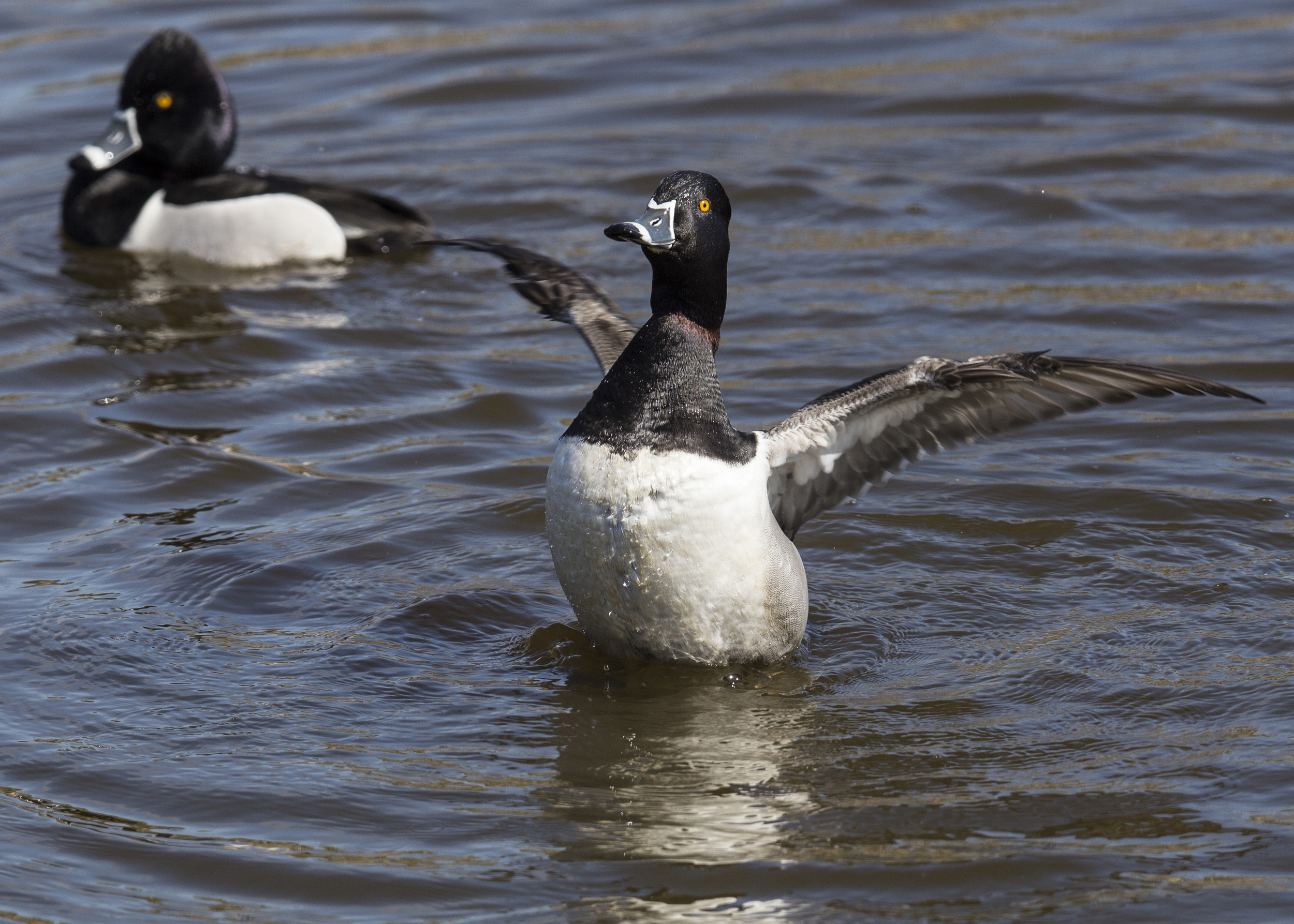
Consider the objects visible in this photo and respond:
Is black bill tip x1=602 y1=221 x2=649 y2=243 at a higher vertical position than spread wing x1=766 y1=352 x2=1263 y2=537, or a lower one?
higher

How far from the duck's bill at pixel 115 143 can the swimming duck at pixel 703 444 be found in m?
6.70

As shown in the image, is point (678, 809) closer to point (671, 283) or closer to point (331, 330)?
point (671, 283)

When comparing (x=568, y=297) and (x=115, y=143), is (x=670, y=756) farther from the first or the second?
(x=115, y=143)

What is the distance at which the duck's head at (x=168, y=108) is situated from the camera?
10.9m

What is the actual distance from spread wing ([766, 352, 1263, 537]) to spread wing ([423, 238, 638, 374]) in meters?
1.08

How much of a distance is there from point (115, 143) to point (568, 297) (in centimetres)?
548

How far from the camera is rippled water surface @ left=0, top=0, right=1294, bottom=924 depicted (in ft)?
14.5

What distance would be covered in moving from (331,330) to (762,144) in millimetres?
3969

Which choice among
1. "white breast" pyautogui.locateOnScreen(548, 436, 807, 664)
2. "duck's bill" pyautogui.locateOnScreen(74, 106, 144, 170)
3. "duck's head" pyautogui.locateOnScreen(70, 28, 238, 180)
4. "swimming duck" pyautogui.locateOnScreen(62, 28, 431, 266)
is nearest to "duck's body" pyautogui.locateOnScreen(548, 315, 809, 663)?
"white breast" pyautogui.locateOnScreen(548, 436, 807, 664)

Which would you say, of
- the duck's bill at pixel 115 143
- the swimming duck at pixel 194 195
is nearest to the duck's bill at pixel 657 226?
the swimming duck at pixel 194 195

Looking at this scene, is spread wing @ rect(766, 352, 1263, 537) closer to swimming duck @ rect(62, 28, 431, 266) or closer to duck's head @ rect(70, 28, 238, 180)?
swimming duck @ rect(62, 28, 431, 266)

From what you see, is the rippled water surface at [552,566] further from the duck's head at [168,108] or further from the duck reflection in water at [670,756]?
the duck's head at [168,108]

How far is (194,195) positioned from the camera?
1070cm

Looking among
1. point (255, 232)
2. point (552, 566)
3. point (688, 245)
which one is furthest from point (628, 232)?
point (255, 232)
